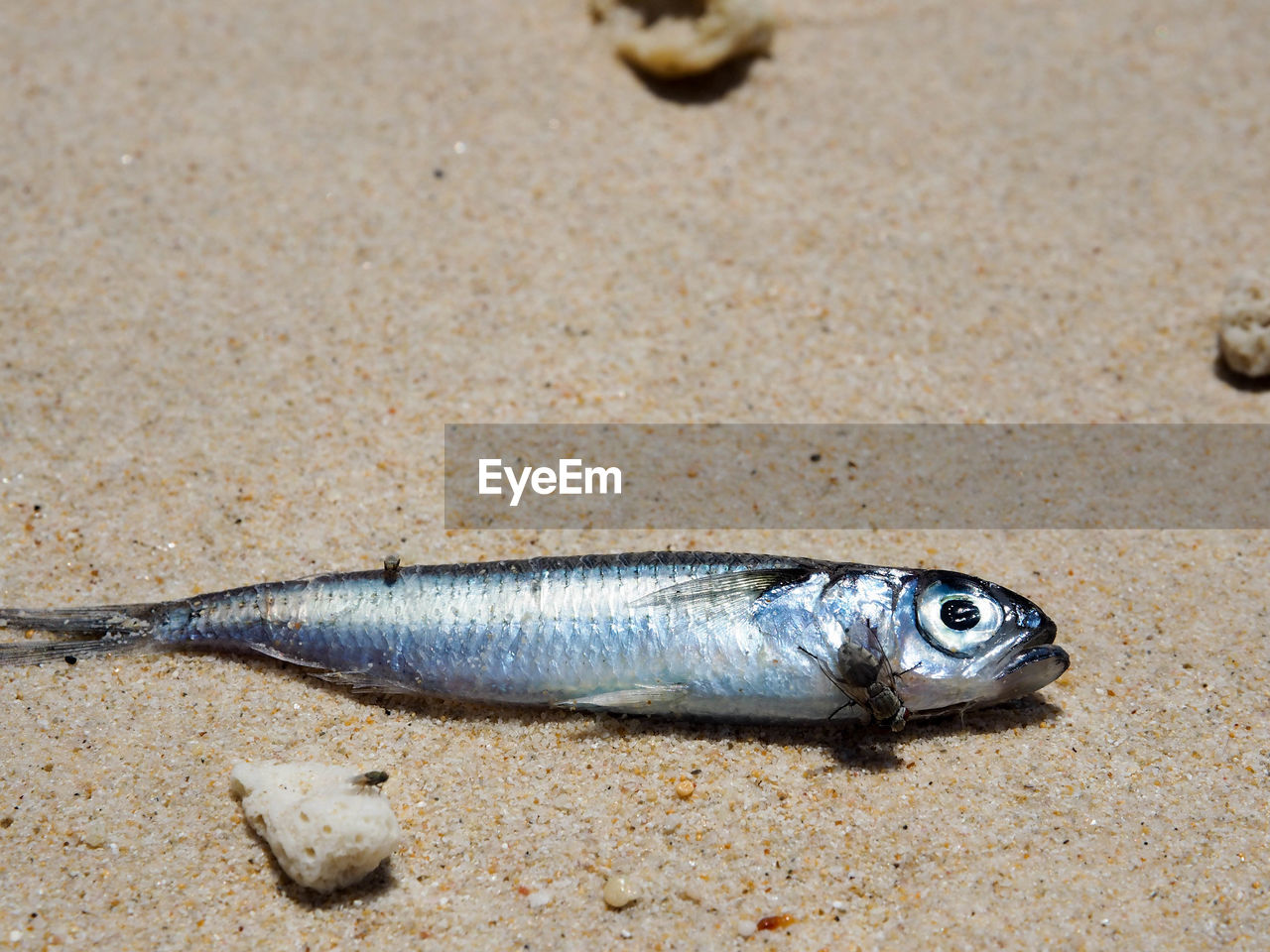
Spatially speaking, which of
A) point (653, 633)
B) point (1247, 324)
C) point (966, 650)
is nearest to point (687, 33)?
point (1247, 324)

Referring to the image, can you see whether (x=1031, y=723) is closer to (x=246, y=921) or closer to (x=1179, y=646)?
(x=1179, y=646)

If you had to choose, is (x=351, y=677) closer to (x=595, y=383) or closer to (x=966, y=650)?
(x=595, y=383)

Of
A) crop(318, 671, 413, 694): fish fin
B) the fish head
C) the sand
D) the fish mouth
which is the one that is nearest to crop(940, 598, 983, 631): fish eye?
the fish head

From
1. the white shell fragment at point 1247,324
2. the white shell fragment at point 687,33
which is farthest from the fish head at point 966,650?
the white shell fragment at point 687,33

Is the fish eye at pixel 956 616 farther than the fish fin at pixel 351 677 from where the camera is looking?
No

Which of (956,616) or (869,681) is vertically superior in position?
(956,616)

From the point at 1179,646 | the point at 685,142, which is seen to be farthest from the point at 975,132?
the point at 1179,646

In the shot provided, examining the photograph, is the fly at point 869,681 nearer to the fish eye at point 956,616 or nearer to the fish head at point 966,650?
the fish head at point 966,650
